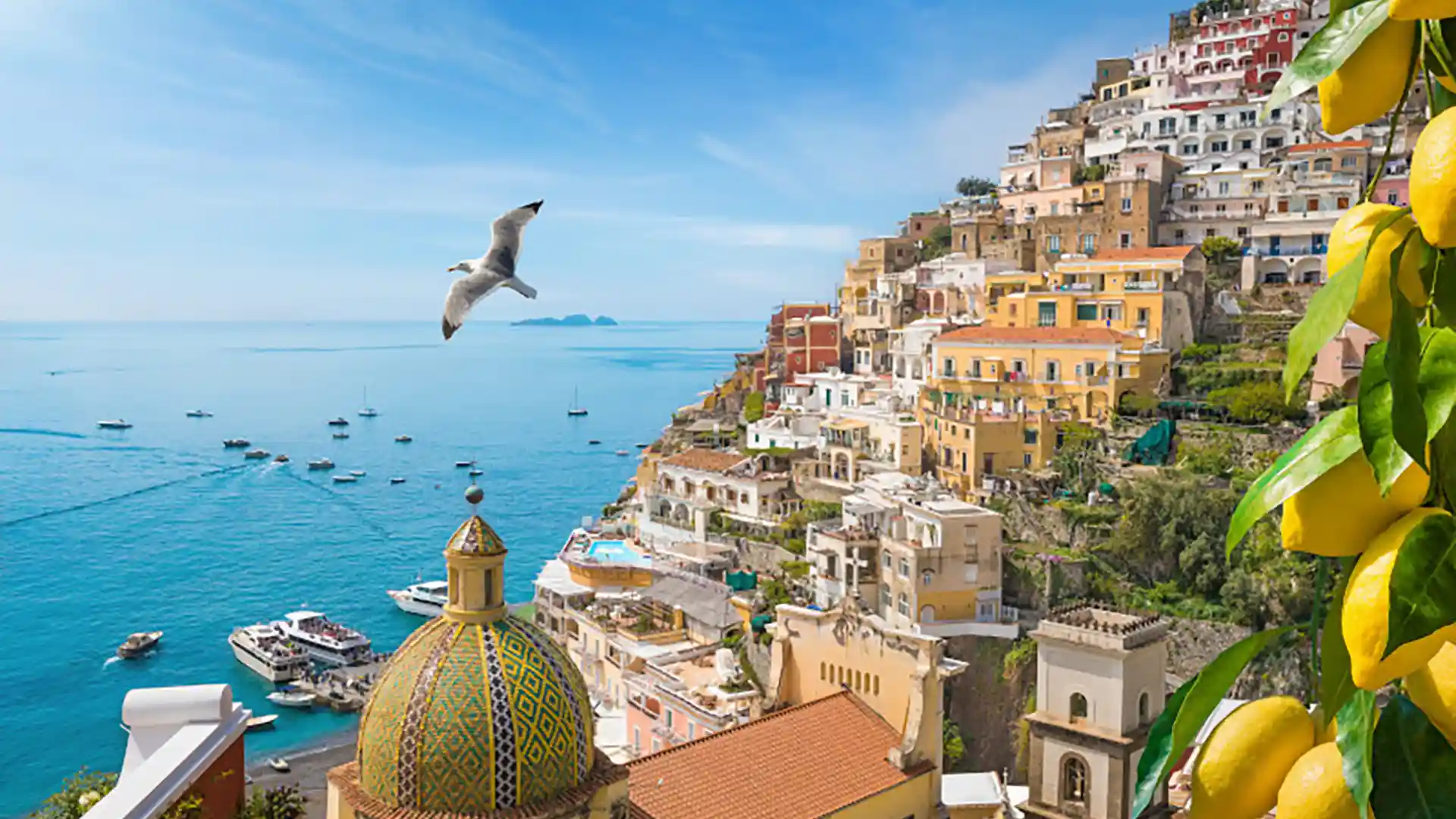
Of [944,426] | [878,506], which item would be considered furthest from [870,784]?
[944,426]

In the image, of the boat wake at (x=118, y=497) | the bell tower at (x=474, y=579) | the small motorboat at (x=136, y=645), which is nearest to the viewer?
the bell tower at (x=474, y=579)

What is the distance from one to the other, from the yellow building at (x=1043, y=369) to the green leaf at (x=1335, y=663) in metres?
30.4

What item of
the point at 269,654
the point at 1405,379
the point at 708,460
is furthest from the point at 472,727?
the point at 708,460

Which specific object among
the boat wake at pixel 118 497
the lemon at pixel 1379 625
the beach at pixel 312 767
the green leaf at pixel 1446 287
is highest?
the green leaf at pixel 1446 287

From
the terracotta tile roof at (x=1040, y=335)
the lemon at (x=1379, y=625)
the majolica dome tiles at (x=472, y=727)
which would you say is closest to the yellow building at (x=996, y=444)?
the terracotta tile roof at (x=1040, y=335)

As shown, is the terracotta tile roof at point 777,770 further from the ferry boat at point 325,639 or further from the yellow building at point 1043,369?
the ferry boat at point 325,639

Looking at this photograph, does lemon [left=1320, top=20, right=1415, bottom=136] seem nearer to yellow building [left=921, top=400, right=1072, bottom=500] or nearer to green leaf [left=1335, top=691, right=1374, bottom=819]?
green leaf [left=1335, top=691, right=1374, bottom=819]

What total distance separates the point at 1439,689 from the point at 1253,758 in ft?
0.65

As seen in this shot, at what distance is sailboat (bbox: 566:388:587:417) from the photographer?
10119 centimetres

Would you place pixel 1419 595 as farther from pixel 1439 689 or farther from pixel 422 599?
pixel 422 599

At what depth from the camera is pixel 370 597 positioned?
135 feet

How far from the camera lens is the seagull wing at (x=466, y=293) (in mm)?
8516

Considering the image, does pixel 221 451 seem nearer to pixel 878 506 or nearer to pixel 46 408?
pixel 46 408

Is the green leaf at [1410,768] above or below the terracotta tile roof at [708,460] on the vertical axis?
above
